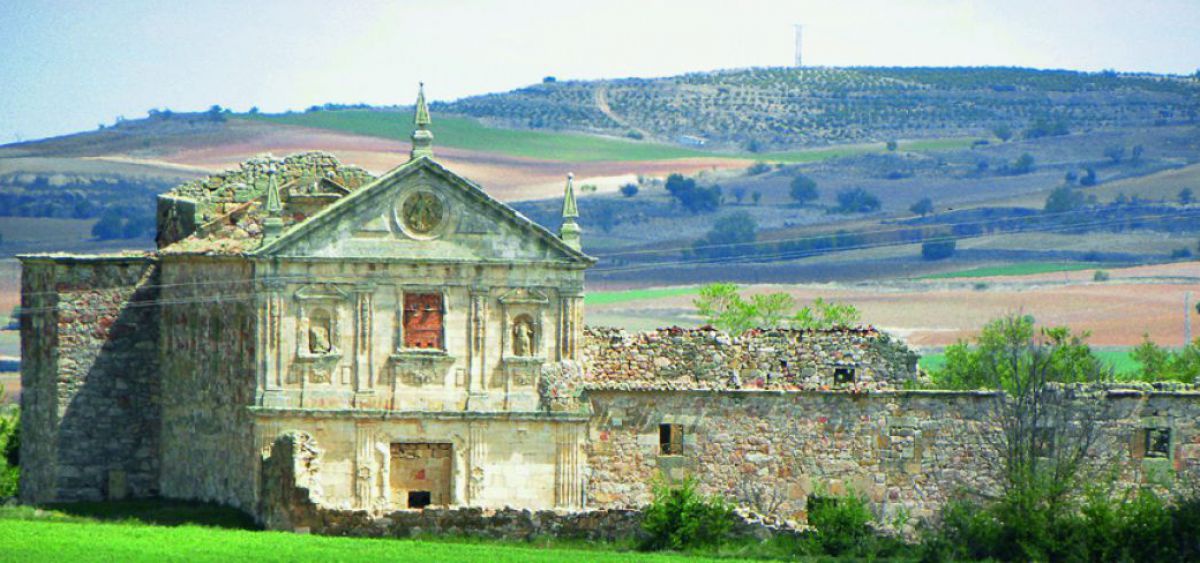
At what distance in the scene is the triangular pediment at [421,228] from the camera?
56.0 m

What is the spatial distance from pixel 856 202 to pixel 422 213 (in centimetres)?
13223

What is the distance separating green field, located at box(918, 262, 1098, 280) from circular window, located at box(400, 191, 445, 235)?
93.6 m

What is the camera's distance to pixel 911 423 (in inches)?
2212

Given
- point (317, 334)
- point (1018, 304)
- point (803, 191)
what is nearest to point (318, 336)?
point (317, 334)

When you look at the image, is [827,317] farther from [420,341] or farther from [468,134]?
[468,134]

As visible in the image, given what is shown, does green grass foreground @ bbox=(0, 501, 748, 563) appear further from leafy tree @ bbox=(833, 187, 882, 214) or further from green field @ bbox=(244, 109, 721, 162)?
leafy tree @ bbox=(833, 187, 882, 214)

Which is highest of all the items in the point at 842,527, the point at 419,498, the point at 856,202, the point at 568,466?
the point at 856,202

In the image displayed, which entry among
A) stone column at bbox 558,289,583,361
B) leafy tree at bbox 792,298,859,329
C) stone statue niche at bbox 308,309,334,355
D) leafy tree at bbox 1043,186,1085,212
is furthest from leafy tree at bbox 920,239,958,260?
stone statue niche at bbox 308,309,334,355

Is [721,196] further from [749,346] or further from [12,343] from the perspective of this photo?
[749,346]

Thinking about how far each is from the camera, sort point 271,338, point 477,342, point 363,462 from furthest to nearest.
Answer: point 477,342 → point 363,462 → point 271,338

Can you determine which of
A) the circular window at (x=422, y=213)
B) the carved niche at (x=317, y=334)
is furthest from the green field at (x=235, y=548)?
Result: the circular window at (x=422, y=213)

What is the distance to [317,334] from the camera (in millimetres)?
56219

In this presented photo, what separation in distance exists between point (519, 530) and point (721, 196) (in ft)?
440

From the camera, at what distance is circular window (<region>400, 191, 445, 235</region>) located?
185 ft
